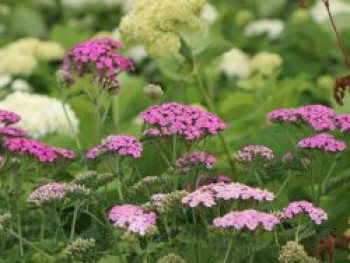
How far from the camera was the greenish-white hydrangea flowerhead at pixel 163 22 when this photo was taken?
3049 mm

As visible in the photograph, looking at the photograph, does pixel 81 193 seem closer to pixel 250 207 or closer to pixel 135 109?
pixel 250 207

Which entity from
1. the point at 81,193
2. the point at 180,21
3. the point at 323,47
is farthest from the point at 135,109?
the point at 81,193

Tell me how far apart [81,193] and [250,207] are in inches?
13.5

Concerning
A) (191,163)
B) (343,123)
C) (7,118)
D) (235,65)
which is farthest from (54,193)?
(235,65)

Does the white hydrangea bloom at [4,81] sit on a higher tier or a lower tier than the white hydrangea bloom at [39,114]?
higher

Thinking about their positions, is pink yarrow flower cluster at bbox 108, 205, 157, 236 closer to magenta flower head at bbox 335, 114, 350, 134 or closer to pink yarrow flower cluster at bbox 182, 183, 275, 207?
pink yarrow flower cluster at bbox 182, 183, 275, 207

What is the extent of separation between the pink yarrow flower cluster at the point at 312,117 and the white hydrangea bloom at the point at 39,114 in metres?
1.31

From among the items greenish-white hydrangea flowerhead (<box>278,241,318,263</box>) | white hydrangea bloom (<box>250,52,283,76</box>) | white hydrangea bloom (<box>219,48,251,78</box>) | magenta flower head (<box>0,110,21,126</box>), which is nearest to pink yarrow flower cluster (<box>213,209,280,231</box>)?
greenish-white hydrangea flowerhead (<box>278,241,318,263</box>)

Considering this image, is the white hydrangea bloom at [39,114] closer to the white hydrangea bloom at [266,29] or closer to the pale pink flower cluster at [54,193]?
the pale pink flower cluster at [54,193]

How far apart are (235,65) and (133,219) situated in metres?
3.53

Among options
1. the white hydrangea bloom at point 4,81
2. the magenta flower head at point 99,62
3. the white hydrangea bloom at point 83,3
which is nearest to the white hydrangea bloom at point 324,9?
the white hydrangea bloom at point 83,3

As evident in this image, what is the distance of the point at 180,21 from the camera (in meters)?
3.08

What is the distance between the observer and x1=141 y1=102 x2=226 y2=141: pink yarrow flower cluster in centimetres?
234

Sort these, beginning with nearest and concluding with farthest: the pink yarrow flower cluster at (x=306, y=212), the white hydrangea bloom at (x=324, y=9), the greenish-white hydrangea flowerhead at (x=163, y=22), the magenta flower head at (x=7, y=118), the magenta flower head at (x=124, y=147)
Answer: the pink yarrow flower cluster at (x=306, y=212) < the magenta flower head at (x=124, y=147) < the magenta flower head at (x=7, y=118) < the greenish-white hydrangea flowerhead at (x=163, y=22) < the white hydrangea bloom at (x=324, y=9)
